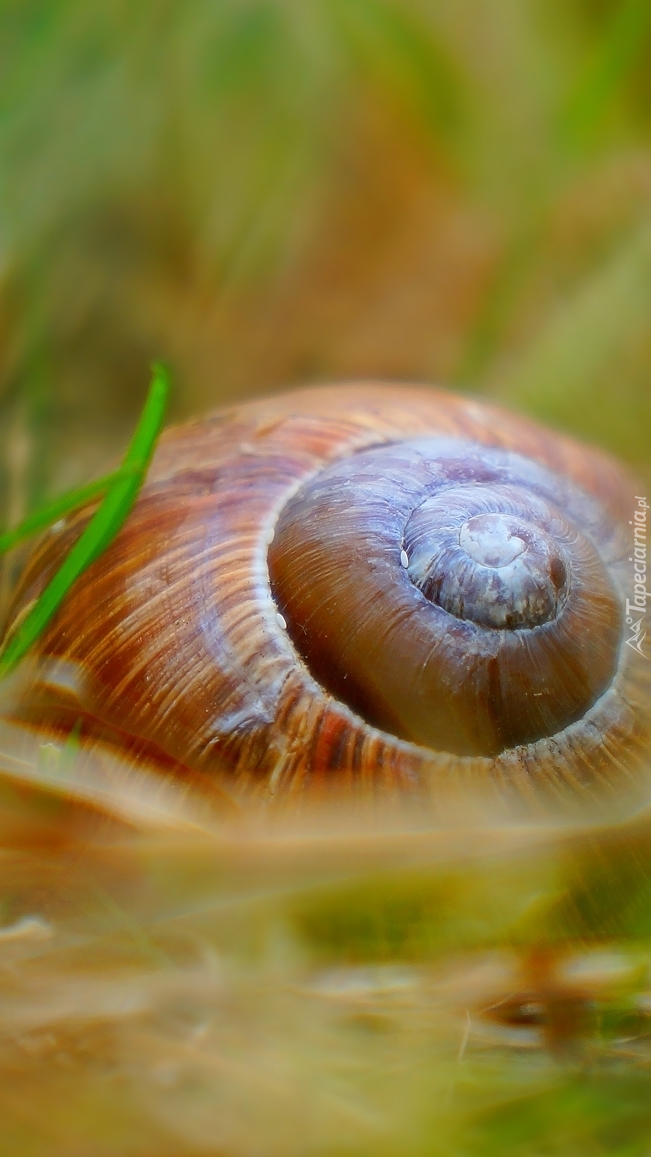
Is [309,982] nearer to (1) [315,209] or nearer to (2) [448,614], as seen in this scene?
(2) [448,614]

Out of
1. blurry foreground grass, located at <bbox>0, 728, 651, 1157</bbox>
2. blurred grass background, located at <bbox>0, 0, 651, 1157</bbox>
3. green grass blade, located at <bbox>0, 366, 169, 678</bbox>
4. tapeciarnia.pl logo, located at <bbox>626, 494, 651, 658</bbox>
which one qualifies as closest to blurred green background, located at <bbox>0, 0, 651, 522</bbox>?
blurred grass background, located at <bbox>0, 0, 651, 1157</bbox>

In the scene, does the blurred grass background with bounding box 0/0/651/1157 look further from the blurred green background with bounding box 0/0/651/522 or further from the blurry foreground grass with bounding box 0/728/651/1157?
the blurry foreground grass with bounding box 0/728/651/1157

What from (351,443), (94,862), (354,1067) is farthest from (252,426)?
(354,1067)

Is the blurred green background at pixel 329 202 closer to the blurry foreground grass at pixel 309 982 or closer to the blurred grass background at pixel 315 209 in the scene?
the blurred grass background at pixel 315 209

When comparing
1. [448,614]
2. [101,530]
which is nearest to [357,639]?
[448,614]

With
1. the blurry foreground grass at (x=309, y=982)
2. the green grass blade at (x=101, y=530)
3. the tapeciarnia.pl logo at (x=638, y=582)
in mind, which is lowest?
the blurry foreground grass at (x=309, y=982)

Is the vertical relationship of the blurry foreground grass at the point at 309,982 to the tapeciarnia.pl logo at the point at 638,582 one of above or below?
below

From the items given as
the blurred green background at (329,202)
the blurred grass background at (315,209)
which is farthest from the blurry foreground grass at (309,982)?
the blurred green background at (329,202)

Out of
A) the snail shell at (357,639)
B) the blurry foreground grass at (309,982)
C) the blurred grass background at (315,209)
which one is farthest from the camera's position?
the blurred grass background at (315,209)

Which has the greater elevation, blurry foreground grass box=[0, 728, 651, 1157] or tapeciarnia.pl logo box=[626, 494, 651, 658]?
tapeciarnia.pl logo box=[626, 494, 651, 658]
